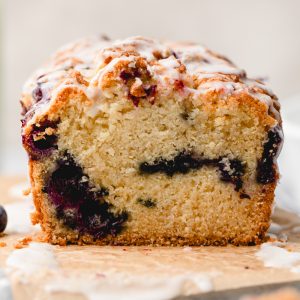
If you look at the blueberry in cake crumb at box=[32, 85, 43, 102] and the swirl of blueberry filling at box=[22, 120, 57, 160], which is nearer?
the swirl of blueberry filling at box=[22, 120, 57, 160]

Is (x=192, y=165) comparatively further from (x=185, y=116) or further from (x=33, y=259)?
(x=33, y=259)

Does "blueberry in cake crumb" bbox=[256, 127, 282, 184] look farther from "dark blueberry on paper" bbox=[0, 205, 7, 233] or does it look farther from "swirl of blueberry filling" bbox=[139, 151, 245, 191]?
"dark blueberry on paper" bbox=[0, 205, 7, 233]

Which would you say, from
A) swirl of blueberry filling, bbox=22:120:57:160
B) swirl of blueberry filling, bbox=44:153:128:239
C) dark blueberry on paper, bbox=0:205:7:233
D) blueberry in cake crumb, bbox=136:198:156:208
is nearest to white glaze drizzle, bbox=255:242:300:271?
blueberry in cake crumb, bbox=136:198:156:208

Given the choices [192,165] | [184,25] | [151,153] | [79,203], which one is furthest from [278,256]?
[184,25]

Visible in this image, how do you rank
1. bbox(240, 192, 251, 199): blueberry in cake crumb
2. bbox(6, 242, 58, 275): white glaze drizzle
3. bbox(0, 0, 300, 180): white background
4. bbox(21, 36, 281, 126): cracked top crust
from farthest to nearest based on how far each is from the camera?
bbox(0, 0, 300, 180): white background → bbox(240, 192, 251, 199): blueberry in cake crumb → bbox(21, 36, 281, 126): cracked top crust → bbox(6, 242, 58, 275): white glaze drizzle

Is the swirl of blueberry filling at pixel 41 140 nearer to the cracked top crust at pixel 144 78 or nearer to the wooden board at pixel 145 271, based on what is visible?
the cracked top crust at pixel 144 78

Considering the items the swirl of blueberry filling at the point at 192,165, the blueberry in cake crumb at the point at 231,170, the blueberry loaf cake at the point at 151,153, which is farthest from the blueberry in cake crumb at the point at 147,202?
the blueberry in cake crumb at the point at 231,170

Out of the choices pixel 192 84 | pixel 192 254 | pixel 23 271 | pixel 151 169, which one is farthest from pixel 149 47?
pixel 23 271
